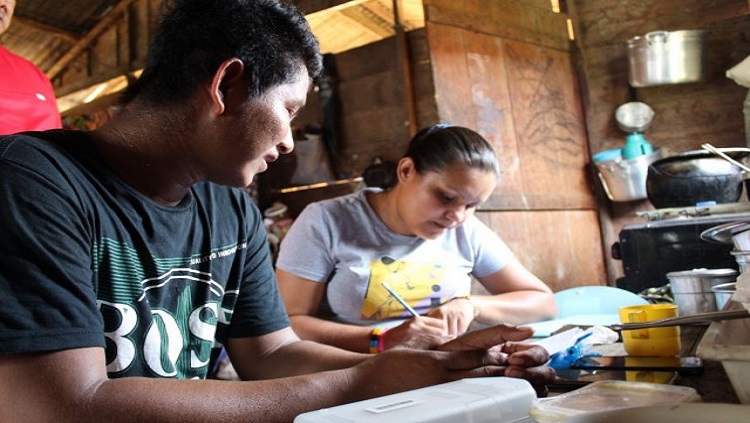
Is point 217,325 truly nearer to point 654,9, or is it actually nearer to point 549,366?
point 549,366

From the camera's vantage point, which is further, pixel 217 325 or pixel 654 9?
pixel 654 9

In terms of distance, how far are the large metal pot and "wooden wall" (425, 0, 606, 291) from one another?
633 mm

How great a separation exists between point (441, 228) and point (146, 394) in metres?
1.51

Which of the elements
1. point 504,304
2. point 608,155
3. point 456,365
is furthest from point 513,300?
point 608,155

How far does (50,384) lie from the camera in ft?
2.93

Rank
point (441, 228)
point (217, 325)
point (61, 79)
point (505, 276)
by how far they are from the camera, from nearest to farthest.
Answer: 1. point (217, 325)
2. point (441, 228)
3. point (505, 276)
4. point (61, 79)

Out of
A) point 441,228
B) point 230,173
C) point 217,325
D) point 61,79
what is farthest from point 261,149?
point 61,79

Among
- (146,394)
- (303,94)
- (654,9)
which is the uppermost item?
(654,9)

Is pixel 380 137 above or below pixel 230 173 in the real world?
above

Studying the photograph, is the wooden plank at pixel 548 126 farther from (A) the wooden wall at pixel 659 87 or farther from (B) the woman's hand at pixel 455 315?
(B) the woman's hand at pixel 455 315

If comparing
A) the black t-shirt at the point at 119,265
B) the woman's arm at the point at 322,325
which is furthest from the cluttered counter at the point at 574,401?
the woman's arm at the point at 322,325

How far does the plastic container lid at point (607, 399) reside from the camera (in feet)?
2.40

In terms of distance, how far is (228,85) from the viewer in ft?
3.97

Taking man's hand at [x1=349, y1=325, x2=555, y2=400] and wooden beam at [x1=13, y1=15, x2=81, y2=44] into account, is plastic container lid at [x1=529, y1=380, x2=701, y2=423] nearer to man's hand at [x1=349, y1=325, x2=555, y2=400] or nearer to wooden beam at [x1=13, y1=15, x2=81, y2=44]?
man's hand at [x1=349, y1=325, x2=555, y2=400]
